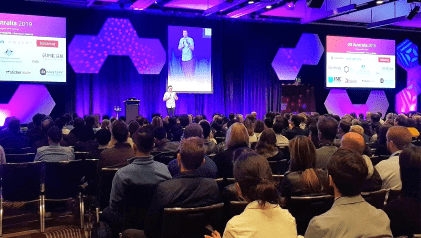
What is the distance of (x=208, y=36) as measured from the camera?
46.3ft

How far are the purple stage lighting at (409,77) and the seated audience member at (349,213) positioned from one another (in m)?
17.0

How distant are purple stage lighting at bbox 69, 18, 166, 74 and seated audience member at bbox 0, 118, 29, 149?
689cm

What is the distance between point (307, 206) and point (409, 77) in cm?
1687

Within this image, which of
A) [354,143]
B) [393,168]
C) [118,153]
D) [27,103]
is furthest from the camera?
[27,103]

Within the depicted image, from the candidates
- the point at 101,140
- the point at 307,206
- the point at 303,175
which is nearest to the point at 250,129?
the point at 101,140

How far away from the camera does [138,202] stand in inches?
120

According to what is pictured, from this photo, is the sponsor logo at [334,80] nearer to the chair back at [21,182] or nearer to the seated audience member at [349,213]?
the chair back at [21,182]

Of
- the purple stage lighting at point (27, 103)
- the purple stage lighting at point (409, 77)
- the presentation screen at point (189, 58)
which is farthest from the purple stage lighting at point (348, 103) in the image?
the purple stage lighting at point (27, 103)

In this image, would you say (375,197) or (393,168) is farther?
(393,168)

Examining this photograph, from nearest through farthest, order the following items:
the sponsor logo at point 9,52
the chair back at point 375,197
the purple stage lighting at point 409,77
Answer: the chair back at point 375,197 → the sponsor logo at point 9,52 → the purple stage lighting at point 409,77

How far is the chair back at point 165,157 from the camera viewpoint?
4611 millimetres

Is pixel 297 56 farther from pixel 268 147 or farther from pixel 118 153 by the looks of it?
pixel 118 153

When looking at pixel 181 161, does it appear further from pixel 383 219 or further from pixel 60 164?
pixel 60 164

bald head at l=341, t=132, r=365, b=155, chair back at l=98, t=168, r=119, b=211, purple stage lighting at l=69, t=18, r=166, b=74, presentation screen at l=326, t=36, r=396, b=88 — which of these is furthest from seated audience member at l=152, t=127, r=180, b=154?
presentation screen at l=326, t=36, r=396, b=88
